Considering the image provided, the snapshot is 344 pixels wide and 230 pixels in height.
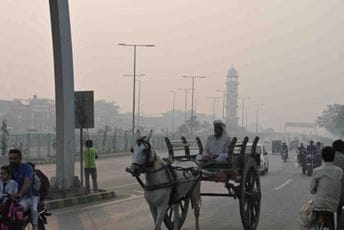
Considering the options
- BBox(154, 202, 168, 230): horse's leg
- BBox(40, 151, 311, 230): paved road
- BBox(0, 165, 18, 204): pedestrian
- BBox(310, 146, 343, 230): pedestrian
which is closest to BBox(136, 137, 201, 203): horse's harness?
BBox(154, 202, 168, 230): horse's leg

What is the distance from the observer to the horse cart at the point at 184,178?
866cm

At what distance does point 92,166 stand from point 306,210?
38.2ft

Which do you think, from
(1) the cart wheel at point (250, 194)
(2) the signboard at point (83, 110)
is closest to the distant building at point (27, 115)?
(2) the signboard at point (83, 110)

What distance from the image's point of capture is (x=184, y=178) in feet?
31.9

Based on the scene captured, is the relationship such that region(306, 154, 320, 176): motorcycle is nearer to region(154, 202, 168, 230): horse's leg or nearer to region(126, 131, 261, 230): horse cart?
→ region(126, 131, 261, 230): horse cart

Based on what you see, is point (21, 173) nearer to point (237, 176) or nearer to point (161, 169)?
point (161, 169)

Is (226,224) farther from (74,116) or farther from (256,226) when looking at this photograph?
(74,116)

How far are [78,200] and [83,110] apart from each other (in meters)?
2.84

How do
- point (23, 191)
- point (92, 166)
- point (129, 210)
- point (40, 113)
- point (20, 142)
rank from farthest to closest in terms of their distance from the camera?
1. point (40, 113)
2. point (20, 142)
3. point (92, 166)
4. point (129, 210)
5. point (23, 191)

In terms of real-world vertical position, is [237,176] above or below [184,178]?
below

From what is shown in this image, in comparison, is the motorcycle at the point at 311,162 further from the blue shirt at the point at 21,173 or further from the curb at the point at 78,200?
the blue shirt at the point at 21,173

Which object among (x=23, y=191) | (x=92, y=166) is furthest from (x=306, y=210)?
Answer: (x=92, y=166)

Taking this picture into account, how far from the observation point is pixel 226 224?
40.9 ft

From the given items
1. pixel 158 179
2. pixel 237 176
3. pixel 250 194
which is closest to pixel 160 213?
pixel 158 179
